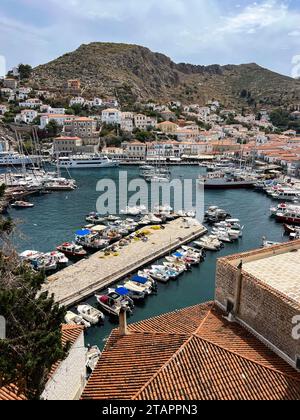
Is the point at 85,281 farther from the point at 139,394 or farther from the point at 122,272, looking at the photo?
the point at 139,394

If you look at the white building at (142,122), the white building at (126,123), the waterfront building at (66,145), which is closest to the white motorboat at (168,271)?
the waterfront building at (66,145)

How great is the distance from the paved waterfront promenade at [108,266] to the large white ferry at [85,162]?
1540 inches

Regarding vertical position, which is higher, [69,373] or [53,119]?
[53,119]

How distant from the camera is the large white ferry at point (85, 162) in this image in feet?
212

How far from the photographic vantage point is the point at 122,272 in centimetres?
2109

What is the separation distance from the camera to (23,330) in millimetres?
6977

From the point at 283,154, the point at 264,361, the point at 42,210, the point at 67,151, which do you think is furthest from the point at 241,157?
the point at 264,361

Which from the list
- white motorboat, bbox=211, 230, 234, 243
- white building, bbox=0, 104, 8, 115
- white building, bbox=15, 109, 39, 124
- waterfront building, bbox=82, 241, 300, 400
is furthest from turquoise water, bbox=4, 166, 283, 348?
white building, bbox=0, 104, 8, 115

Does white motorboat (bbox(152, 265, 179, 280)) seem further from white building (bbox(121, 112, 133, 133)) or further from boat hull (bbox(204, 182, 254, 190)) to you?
white building (bbox(121, 112, 133, 133))

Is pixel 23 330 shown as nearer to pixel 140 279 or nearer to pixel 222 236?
pixel 140 279

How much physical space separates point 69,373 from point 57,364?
1.09 m

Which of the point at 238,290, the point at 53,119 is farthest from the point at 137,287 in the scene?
the point at 53,119

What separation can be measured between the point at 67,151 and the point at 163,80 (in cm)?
9146

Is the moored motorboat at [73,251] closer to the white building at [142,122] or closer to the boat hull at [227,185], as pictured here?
the boat hull at [227,185]
